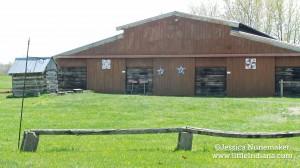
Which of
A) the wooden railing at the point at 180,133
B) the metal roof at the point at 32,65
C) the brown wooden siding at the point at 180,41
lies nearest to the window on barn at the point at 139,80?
the brown wooden siding at the point at 180,41

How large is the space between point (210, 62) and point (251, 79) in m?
2.90

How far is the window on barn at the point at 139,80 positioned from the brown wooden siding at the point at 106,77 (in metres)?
0.50

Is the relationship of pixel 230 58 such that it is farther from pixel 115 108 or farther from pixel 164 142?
pixel 164 142

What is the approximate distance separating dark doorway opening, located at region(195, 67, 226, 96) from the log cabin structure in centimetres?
990

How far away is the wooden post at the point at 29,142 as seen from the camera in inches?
378

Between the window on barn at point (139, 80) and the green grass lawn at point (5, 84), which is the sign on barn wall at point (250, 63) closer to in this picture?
the window on barn at point (139, 80)

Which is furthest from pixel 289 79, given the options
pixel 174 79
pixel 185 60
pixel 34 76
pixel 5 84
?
pixel 5 84

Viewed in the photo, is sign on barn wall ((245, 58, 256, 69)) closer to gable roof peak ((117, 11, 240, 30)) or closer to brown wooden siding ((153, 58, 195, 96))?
gable roof peak ((117, 11, 240, 30))

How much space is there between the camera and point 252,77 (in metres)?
32.5

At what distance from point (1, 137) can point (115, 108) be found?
945cm

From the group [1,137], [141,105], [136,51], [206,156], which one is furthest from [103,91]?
[206,156]

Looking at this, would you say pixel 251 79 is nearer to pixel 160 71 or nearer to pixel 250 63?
pixel 250 63

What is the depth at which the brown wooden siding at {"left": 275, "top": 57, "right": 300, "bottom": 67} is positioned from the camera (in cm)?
3100

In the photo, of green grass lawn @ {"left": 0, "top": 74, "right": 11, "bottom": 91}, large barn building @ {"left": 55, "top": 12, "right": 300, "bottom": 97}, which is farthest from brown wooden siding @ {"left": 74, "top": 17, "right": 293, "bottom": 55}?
green grass lawn @ {"left": 0, "top": 74, "right": 11, "bottom": 91}
